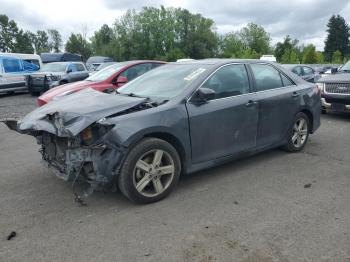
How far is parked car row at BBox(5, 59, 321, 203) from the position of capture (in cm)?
373

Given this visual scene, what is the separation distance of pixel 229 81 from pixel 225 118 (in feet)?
1.88

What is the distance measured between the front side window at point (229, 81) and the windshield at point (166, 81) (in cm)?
19

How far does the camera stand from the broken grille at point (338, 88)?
866 cm

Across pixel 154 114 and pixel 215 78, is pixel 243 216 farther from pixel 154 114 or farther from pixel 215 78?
pixel 215 78

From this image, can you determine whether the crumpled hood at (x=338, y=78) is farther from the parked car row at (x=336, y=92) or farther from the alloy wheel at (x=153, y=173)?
the alloy wheel at (x=153, y=173)

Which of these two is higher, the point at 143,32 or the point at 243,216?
the point at 143,32

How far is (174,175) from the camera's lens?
163 inches

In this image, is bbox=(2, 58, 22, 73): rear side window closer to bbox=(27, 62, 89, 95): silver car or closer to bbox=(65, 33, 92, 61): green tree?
bbox=(27, 62, 89, 95): silver car

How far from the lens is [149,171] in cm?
394

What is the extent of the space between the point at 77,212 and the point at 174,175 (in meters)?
1.14

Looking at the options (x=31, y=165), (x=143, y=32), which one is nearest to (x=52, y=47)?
(x=143, y=32)

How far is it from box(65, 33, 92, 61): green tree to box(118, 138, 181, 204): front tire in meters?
78.3

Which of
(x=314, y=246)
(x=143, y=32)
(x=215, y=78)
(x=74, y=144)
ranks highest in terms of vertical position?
(x=143, y=32)

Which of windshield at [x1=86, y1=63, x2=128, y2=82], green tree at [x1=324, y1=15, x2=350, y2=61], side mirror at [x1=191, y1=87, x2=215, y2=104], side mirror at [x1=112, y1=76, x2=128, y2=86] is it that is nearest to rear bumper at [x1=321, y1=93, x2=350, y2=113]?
side mirror at [x1=112, y1=76, x2=128, y2=86]
